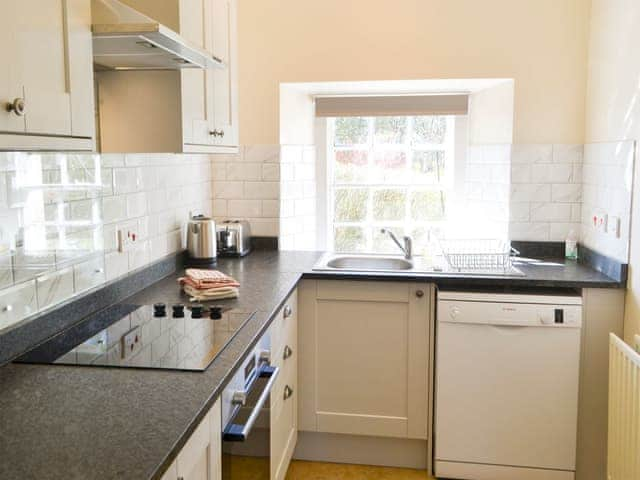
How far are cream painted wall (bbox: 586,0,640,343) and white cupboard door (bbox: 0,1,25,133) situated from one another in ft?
7.47

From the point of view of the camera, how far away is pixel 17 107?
112cm

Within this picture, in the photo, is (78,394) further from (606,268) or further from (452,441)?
(606,268)

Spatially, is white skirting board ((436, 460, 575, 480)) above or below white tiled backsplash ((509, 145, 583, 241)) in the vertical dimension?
below

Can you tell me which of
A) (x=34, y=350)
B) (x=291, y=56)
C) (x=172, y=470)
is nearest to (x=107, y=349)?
(x=34, y=350)

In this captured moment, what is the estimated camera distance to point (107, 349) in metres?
1.79

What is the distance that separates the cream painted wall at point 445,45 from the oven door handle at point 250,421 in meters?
1.73

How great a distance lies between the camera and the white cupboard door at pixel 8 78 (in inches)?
43.2

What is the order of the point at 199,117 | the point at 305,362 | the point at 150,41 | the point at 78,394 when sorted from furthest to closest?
the point at 305,362 < the point at 199,117 < the point at 150,41 < the point at 78,394

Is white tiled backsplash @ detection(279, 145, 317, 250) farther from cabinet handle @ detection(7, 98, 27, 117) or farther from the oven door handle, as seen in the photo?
cabinet handle @ detection(7, 98, 27, 117)

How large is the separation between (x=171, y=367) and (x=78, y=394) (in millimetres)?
245

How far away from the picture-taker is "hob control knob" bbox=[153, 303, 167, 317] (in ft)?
7.04

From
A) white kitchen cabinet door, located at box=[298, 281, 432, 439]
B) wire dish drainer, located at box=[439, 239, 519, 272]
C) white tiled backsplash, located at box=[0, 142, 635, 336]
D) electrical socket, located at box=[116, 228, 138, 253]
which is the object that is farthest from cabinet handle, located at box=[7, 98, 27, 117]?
wire dish drainer, located at box=[439, 239, 519, 272]

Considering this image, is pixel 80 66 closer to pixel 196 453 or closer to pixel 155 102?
pixel 155 102

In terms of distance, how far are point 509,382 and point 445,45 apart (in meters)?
1.66
